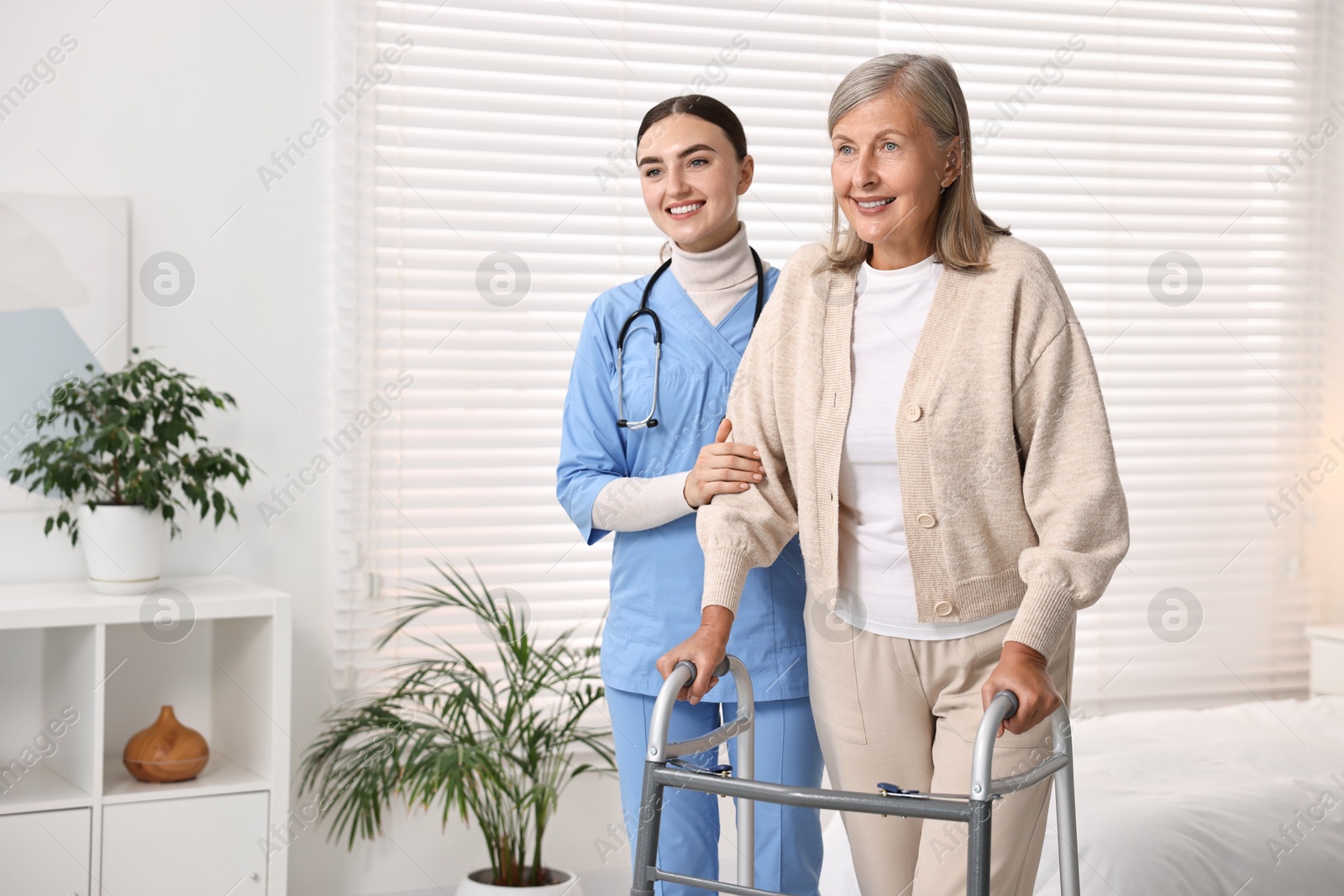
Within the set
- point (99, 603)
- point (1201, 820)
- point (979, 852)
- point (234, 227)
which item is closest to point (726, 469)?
point (979, 852)

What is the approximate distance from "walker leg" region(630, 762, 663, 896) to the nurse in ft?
1.23

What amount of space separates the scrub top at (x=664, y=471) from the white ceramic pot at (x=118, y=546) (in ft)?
3.79

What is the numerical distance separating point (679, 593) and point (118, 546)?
1.40 m

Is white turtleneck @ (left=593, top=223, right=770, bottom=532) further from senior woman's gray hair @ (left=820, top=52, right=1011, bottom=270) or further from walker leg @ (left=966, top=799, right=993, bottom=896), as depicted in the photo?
walker leg @ (left=966, top=799, right=993, bottom=896)

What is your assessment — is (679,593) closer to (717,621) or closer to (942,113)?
(717,621)

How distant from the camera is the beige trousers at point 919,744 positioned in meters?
1.35

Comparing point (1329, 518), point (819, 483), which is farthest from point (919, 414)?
point (1329, 518)

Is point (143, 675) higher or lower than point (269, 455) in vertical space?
lower

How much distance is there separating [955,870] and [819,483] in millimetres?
478

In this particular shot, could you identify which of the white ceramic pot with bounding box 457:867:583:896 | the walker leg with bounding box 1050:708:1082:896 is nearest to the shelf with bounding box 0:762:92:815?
the white ceramic pot with bounding box 457:867:583:896

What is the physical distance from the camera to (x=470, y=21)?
306 cm

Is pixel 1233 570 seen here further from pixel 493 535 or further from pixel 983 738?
pixel 983 738

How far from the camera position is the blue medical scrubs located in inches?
65.3

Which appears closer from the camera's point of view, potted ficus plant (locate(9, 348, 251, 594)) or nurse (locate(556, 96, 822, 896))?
nurse (locate(556, 96, 822, 896))
